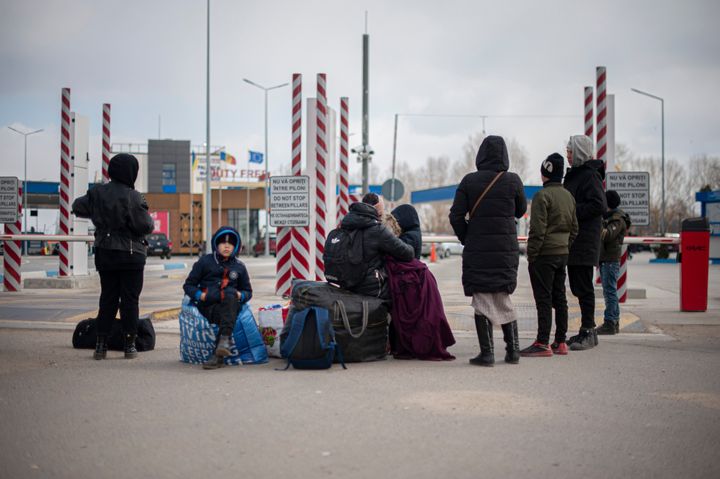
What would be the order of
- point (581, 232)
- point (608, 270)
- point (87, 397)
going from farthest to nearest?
point (608, 270) < point (581, 232) < point (87, 397)

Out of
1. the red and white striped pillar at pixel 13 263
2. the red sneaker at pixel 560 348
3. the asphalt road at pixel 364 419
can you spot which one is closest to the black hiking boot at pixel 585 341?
the red sneaker at pixel 560 348

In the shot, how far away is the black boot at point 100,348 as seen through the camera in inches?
284

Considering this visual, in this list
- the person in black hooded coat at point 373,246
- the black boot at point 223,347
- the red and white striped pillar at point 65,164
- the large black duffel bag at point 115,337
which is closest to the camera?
the black boot at point 223,347

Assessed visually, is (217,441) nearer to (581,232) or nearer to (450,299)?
(581,232)

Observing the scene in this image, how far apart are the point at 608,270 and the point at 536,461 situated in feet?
19.0

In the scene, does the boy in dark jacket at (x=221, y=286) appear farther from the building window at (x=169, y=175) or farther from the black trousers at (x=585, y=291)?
the building window at (x=169, y=175)

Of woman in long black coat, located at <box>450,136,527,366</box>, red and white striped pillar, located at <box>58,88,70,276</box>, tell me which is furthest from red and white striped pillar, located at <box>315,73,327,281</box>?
woman in long black coat, located at <box>450,136,527,366</box>

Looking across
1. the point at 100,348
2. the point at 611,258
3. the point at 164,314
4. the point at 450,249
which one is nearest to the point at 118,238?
the point at 100,348

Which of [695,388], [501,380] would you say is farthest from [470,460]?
[695,388]

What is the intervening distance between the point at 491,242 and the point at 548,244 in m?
0.86

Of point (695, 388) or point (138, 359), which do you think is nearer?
point (695, 388)

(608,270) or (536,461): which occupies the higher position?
(608,270)

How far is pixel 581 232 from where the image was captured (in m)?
8.04

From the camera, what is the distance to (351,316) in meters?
7.02
